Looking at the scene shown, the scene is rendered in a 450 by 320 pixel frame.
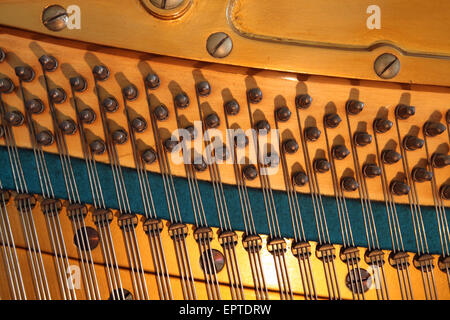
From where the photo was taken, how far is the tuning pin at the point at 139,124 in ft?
6.38

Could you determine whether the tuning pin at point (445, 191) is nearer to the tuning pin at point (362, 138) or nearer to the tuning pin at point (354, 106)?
the tuning pin at point (362, 138)

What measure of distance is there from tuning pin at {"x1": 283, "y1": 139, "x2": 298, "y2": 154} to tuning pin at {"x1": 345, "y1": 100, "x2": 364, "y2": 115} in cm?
27

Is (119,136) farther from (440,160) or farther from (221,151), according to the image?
(440,160)

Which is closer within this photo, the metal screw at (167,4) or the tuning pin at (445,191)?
the metal screw at (167,4)

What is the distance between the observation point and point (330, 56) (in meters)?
1.94

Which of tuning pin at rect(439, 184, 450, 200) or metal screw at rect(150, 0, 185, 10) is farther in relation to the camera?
tuning pin at rect(439, 184, 450, 200)

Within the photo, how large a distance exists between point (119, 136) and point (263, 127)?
0.61m

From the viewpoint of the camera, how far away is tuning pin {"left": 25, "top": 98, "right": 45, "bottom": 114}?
1.96m

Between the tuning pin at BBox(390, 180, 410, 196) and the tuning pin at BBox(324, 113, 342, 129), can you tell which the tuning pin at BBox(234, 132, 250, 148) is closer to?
the tuning pin at BBox(324, 113, 342, 129)

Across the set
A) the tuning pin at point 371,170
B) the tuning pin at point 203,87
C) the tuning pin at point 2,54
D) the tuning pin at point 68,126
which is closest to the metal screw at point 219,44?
the tuning pin at point 203,87

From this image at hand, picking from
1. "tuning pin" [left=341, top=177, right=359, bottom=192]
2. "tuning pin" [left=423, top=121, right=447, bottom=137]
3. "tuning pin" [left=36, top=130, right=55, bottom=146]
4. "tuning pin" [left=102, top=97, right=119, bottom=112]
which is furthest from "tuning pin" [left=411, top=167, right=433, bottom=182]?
"tuning pin" [left=36, top=130, right=55, bottom=146]

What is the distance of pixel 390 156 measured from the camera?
1957 mm

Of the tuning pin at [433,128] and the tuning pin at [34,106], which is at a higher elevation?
the tuning pin at [34,106]

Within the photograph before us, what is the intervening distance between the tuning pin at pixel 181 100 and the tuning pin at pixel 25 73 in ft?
2.06
